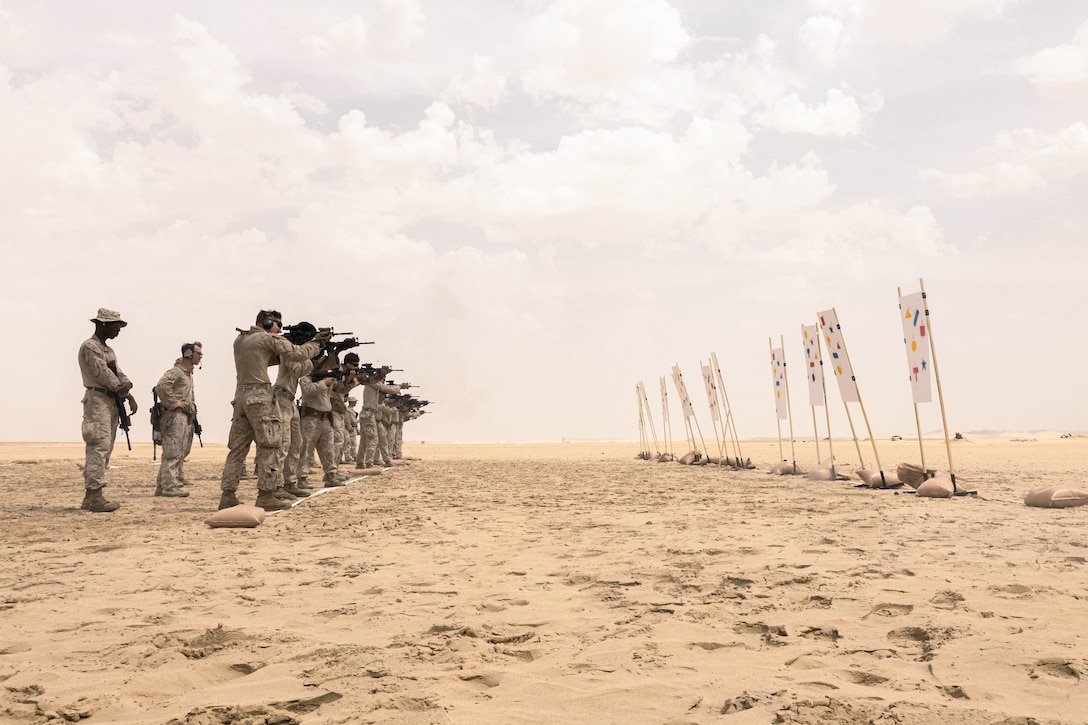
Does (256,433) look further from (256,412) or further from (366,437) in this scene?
(366,437)

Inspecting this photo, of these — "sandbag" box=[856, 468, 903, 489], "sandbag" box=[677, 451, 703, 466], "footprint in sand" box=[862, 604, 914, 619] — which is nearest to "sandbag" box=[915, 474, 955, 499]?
"sandbag" box=[856, 468, 903, 489]

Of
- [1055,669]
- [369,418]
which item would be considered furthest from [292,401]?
[1055,669]

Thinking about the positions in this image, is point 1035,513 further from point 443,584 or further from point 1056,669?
point 443,584

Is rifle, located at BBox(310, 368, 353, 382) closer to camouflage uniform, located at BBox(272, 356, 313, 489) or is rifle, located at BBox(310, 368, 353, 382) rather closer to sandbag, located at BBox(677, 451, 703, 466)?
camouflage uniform, located at BBox(272, 356, 313, 489)

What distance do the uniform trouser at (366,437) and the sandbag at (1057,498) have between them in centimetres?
1282

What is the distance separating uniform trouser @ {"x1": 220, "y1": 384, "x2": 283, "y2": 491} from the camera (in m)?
8.56

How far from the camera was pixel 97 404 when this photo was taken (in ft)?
29.4

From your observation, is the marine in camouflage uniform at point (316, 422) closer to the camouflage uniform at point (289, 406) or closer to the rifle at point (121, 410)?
the camouflage uniform at point (289, 406)

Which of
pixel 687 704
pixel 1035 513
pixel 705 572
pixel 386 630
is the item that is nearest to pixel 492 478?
pixel 1035 513

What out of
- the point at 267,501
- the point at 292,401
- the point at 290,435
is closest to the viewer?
the point at 267,501

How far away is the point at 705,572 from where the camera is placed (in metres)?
5.03

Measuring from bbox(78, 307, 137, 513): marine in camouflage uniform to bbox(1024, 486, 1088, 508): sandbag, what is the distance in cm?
1035

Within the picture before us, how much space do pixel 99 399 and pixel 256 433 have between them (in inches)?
79.9

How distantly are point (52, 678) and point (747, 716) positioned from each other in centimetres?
276
